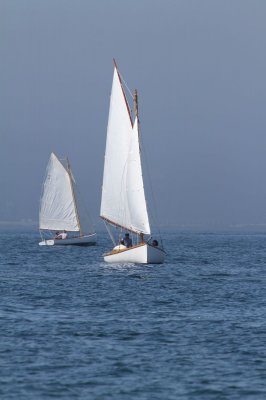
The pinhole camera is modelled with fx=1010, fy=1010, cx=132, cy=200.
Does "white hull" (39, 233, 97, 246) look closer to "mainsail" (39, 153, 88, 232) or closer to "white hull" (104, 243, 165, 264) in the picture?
"mainsail" (39, 153, 88, 232)

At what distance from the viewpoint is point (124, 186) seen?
3113 inches

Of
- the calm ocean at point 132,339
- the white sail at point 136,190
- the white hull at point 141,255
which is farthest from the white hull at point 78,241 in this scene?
the calm ocean at point 132,339

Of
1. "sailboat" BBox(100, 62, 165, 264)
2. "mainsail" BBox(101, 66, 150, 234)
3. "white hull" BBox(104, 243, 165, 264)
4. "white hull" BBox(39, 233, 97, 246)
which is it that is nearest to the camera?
"white hull" BBox(104, 243, 165, 264)

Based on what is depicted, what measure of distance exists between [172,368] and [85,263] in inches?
2269

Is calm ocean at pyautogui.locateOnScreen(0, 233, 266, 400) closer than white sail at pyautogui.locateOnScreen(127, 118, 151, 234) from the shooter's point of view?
Yes

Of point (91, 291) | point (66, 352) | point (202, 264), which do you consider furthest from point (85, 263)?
point (66, 352)

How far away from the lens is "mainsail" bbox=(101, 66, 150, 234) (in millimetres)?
76875

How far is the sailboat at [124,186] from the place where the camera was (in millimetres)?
75625

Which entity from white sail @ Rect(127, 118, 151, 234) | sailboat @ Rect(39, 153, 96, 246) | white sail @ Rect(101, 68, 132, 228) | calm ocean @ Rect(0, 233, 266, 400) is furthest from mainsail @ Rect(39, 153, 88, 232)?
calm ocean @ Rect(0, 233, 266, 400)

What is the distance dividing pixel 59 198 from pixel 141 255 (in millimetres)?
62598

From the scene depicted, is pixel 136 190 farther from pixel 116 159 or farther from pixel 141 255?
pixel 141 255

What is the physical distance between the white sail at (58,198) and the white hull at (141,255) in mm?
58652

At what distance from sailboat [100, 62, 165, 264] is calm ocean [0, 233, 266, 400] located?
33.8ft

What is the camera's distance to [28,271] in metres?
77.6
